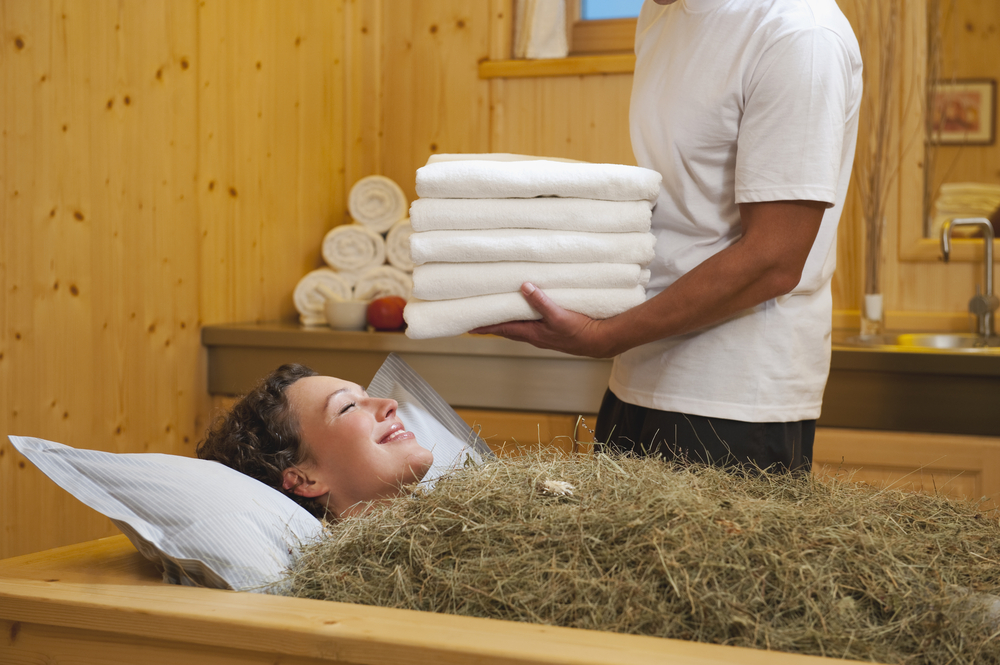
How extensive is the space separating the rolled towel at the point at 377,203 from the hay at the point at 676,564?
5.32 feet

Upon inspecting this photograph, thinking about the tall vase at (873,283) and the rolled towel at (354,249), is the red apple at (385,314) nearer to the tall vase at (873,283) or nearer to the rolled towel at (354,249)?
the rolled towel at (354,249)

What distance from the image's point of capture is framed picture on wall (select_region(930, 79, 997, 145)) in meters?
2.37

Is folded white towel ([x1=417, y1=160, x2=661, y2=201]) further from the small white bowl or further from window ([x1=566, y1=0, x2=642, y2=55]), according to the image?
window ([x1=566, y1=0, x2=642, y2=55])

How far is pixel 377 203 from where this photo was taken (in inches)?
98.3

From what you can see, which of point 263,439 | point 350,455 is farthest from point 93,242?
point 350,455

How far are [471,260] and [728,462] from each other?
0.43m

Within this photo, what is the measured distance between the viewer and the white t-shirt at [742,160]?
3.34 ft

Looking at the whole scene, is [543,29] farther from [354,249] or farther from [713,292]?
[713,292]

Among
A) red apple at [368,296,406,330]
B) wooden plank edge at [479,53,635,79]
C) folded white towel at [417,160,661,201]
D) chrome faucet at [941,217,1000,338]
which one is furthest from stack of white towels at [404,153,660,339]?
wooden plank edge at [479,53,635,79]

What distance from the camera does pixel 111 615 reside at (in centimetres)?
81

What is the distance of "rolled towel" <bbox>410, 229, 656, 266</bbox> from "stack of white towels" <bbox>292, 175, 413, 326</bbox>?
3.97ft

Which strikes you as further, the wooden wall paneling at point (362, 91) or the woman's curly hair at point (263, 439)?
the wooden wall paneling at point (362, 91)

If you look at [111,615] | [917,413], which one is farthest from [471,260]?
[917,413]

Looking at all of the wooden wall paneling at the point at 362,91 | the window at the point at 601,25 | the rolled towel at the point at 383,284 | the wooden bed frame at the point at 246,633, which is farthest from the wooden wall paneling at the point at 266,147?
the wooden bed frame at the point at 246,633
